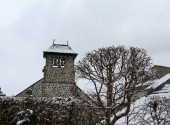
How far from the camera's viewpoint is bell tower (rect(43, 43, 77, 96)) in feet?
124

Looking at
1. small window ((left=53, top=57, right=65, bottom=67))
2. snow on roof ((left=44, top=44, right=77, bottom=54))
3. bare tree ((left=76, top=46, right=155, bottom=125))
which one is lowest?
bare tree ((left=76, top=46, right=155, bottom=125))

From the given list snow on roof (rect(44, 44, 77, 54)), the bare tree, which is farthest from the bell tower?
the bare tree

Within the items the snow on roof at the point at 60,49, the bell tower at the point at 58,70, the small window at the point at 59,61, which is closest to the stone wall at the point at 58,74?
the bell tower at the point at 58,70

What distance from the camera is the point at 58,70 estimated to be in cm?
3878

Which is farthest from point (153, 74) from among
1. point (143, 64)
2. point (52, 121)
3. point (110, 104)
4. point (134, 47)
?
point (52, 121)

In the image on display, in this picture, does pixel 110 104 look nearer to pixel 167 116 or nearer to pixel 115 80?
pixel 115 80

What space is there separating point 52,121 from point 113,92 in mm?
6413

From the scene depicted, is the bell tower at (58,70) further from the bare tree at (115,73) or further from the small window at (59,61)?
the bare tree at (115,73)

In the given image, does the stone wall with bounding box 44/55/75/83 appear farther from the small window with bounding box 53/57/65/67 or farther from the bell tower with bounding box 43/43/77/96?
the small window with bounding box 53/57/65/67

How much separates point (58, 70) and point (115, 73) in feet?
Result: 64.6

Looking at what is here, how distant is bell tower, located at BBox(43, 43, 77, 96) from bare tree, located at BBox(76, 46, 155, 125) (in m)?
16.4

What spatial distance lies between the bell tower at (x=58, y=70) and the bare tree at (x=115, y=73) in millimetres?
16426

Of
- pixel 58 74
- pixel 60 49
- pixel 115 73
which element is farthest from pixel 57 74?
pixel 115 73

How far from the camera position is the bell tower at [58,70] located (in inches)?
1485
